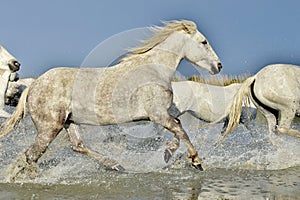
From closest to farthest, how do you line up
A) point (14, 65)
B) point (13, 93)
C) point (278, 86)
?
point (278, 86) → point (14, 65) → point (13, 93)

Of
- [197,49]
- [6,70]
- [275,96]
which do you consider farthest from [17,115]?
[275,96]

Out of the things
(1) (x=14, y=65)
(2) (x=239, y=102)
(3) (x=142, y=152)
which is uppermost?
(1) (x=14, y=65)

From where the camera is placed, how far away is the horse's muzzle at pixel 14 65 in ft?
23.2

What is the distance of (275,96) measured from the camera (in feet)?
22.8

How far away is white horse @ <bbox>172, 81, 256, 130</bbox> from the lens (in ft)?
26.5

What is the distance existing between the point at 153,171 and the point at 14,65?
2894 millimetres

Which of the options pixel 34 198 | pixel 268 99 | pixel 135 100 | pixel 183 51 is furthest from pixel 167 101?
pixel 268 99

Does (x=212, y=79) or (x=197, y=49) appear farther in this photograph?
(x=212, y=79)

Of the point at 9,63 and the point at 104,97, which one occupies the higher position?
the point at 104,97

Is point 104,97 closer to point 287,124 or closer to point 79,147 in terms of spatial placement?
point 79,147

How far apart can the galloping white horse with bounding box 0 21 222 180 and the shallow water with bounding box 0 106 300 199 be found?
1.25 feet

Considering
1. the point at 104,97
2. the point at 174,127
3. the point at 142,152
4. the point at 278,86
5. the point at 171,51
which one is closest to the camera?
the point at 174,127

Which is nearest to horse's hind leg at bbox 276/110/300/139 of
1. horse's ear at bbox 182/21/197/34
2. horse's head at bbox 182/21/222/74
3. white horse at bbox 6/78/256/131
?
white horse at bbox 6/78/256/131

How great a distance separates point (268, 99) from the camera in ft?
23.1
